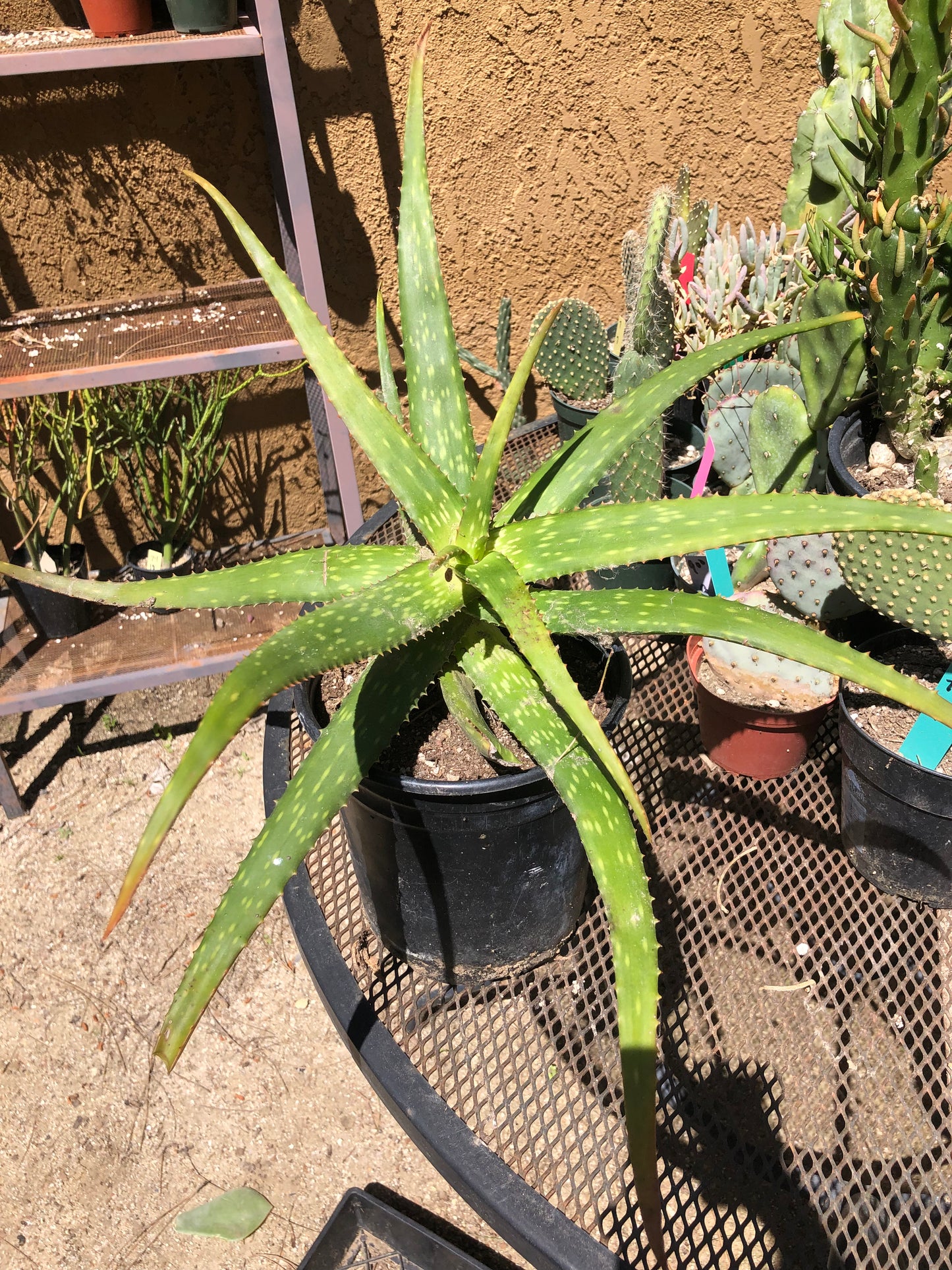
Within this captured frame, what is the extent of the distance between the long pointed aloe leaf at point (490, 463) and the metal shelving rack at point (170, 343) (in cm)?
97

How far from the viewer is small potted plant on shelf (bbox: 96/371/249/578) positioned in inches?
76.2

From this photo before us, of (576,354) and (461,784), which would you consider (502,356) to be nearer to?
(576,354)

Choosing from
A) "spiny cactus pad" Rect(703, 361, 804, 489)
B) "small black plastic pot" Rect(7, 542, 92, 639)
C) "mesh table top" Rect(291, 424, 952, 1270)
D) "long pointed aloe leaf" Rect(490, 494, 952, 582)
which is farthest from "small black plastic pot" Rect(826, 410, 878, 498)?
"small black plastic pot" Rect(7, 542, 92, 639)

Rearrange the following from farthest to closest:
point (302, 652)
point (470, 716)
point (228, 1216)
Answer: point (228, 1216) → point (470, 716) → point (302, 652)

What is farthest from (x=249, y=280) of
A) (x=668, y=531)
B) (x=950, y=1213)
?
(x=950, y=1213)

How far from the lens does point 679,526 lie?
0.66m

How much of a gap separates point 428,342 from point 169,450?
1.46 meters

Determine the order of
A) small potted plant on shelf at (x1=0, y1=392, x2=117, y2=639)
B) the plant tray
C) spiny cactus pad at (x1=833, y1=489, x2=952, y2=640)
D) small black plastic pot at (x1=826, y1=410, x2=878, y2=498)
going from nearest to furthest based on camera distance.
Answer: spiny cactus pad at (x1=833, y1=489, x2=952, y2=640) → the plant tray → small black plastic pot at (x1=826, y1=410, x2=878, y2=498) → small potted plant on shelf at (x1=0, y1=392, x2=117, y2=639)

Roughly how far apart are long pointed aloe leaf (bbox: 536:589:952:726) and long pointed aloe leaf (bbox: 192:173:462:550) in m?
0.11

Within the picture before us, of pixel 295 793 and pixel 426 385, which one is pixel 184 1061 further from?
pixel 426 385

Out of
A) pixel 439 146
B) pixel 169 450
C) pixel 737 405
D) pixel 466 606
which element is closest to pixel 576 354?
pixel 737 405

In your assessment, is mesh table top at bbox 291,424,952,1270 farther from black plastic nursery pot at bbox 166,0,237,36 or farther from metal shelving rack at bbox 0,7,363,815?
black plastic nursery pot at bbox 166,0,237,36

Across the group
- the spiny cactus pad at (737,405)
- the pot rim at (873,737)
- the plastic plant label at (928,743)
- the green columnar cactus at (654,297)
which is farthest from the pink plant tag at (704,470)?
the plastic plant label at (928,743)

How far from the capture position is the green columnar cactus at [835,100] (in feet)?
4.93
